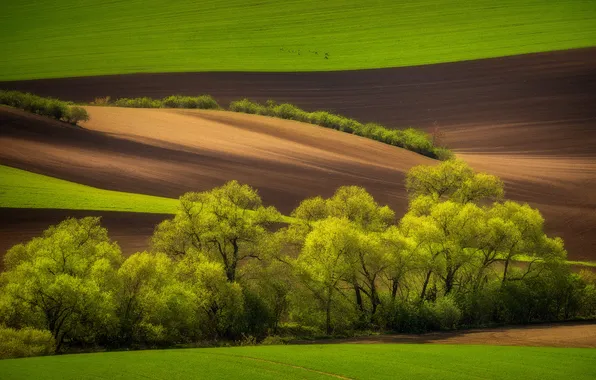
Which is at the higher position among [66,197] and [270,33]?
[270,33]

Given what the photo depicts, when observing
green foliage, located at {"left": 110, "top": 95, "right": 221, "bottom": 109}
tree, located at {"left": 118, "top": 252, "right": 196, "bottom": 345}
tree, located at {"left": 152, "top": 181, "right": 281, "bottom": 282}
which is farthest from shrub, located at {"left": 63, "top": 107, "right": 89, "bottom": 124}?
tree, located at {"left": 118, "top": 252, "right": 196, "bottom": 345}

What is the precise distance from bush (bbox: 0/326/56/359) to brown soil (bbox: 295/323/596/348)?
1349cm

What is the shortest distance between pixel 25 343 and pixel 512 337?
25.3 meters

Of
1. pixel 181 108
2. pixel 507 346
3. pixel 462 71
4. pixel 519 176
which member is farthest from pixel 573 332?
pixel 462 71

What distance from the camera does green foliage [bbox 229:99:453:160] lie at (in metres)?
90.9

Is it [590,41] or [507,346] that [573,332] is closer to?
[507,346]

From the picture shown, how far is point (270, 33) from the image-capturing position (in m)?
134

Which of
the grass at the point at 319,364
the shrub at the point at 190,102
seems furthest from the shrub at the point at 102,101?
the grass at the point at 319,364

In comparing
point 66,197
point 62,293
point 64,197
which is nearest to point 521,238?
point 62,293

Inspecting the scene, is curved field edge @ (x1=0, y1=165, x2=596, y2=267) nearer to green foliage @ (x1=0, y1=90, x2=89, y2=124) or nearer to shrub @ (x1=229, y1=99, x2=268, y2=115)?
green foliage @ (x1=0, y1=90, x2=89, y2=124)

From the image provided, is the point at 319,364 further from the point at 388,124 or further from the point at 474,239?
the point at 388,124

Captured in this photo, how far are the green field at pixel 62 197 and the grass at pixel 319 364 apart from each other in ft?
75.3

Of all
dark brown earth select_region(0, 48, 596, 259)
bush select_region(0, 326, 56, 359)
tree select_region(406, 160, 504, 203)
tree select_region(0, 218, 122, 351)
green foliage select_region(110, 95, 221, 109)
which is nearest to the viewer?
bush select_region(0, 326, 56, 359)

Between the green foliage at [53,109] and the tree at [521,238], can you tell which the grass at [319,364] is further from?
the green foliage at [53,109]
